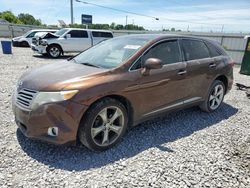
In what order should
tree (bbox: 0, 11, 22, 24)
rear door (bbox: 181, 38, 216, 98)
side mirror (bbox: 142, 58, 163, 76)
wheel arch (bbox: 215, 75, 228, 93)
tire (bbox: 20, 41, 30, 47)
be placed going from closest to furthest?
1. side mirror (bbox: 142, 58, 163, 76)
2. rear door (bbox: 181, 38, 216, 98)
3. wheel arch (bbox: 215, 75, 228, 93)
4. tire (bbox: 20, 41, 30, 47)
5. tree (bbox: 0, 11, 22, 24)

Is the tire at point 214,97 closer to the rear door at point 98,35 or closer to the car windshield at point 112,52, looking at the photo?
the car windshield at point 112,52

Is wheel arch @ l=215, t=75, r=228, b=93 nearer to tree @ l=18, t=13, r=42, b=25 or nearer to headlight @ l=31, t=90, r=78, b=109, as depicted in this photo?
headlight @ l=31, t=90, r=78, b=109

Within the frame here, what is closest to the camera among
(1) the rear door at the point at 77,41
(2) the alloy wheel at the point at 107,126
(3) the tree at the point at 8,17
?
(2) the alloy wheel at the point at 107,126

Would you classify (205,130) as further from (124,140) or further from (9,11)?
(9,11)

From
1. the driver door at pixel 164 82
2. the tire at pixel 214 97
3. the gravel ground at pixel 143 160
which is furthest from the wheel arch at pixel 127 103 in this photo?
the tire at pixel 214 97

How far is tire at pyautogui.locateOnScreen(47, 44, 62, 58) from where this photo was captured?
1358 centimetres

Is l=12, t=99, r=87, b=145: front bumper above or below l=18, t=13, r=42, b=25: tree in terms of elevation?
below

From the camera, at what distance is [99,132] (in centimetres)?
321

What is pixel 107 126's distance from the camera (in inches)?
128

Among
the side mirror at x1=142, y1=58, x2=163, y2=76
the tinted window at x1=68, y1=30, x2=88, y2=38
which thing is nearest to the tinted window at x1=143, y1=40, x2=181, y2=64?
the side mirror at x1=142, y1=58, x2=163, y2=76

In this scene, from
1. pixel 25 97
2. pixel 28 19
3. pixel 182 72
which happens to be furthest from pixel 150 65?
pixel 28 19

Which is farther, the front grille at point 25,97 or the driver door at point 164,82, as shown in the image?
the driver door at point 164,82

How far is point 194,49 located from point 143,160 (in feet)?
8.38

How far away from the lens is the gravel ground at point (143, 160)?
2719 mm
